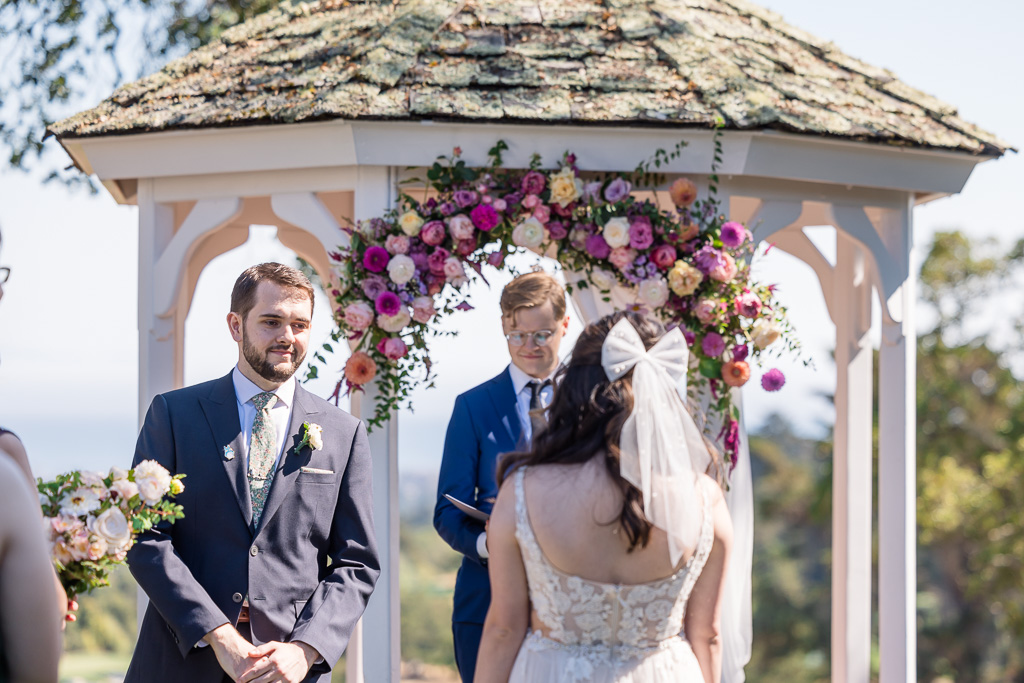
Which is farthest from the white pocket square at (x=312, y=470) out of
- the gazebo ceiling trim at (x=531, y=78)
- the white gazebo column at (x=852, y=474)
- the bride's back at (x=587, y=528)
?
the white gazebo column at (x=852, y=474)

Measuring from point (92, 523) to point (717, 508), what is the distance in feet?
5.73

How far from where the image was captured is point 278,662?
3.50 m

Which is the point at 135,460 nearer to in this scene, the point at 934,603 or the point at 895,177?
the point at 895,177

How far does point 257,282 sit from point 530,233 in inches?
76.6

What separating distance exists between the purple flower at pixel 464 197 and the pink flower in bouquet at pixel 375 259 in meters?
0.48

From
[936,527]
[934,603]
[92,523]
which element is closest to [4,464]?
[92,523]

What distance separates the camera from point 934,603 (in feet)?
77.8

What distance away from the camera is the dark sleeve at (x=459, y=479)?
165 inches

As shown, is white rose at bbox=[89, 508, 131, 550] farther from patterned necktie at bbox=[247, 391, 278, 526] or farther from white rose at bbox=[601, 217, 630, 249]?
white rose at bbox=[601, 217, 630, 249]

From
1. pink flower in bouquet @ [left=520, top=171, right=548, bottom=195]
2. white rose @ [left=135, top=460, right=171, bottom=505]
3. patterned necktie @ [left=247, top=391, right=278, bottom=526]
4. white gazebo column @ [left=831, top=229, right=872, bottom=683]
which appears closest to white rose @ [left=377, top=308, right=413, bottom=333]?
pink flower in bouquet @ [left=520, top=171, right=548, bottom=195]

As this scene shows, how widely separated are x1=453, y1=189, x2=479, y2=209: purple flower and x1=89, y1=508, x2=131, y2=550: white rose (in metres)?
2.93

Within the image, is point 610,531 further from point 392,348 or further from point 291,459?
point 392,348

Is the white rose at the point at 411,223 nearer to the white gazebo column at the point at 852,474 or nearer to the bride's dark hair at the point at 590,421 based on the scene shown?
the bride's dark hair at the point at 590,421

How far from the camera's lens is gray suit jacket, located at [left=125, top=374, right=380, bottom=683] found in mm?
3523
